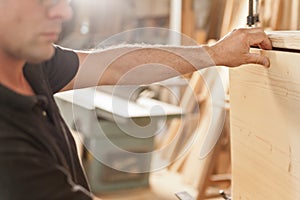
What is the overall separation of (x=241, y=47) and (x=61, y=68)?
1.25 ft

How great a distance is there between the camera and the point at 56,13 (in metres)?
A: 0.51

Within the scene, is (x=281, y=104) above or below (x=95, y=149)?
above

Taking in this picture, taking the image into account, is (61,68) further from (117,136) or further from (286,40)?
(117,136)

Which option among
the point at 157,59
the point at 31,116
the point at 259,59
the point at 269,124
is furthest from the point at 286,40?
the point at 31,116

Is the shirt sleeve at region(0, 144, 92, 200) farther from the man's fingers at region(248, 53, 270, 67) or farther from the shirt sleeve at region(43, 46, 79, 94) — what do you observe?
the man's fingers at region(248, 53, 270, 67)

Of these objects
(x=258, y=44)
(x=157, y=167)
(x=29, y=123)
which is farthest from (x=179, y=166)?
(x=29, y=123)

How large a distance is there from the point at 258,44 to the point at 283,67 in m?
0.10

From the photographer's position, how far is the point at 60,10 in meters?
0.52

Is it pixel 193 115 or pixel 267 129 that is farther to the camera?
pixel 193 115

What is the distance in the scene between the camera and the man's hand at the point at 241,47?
944 mm

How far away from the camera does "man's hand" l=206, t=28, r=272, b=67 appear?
944 mm

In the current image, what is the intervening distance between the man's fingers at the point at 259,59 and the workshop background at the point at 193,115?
2 centimetres

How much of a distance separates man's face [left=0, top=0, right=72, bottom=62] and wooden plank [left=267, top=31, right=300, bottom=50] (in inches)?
20.2

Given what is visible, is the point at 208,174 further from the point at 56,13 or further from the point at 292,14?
the point at 56,13
